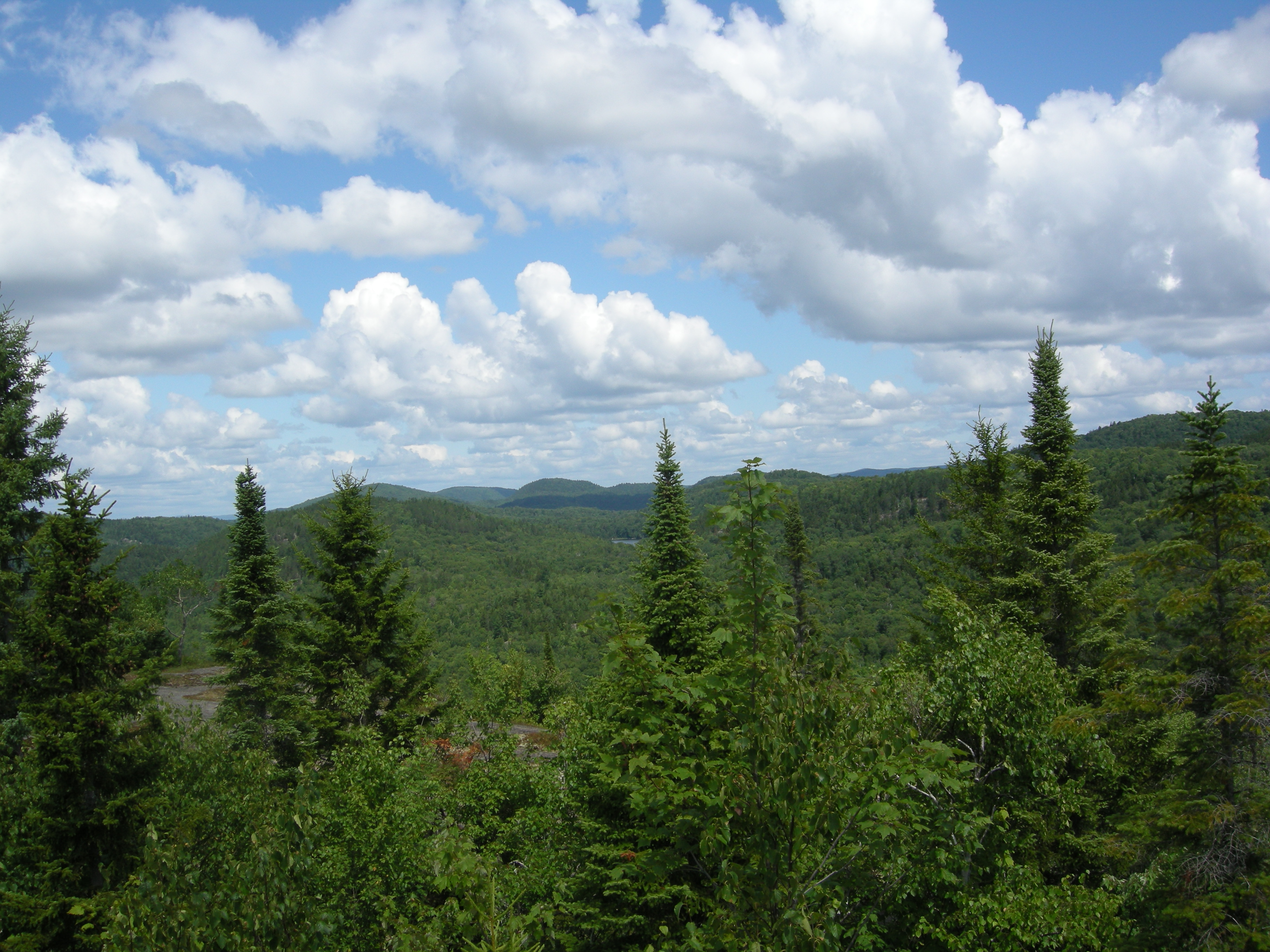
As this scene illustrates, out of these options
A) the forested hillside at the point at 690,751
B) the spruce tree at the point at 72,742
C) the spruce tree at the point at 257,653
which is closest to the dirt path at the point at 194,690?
the spruce tree at the point at 257,653

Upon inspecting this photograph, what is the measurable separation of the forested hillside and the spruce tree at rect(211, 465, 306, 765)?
11 cm

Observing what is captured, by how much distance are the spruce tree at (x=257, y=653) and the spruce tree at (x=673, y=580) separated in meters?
12.3

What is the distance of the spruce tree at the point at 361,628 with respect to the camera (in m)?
21.5

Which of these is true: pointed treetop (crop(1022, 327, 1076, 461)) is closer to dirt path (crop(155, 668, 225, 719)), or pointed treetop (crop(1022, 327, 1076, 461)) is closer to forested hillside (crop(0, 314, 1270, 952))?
forested hillside (crop(0, 314, 1270, 952))

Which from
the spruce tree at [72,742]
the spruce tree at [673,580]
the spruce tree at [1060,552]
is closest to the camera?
the spruce tree at [72,742]

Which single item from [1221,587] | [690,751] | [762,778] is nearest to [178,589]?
[690,751]

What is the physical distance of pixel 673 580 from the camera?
701 inches

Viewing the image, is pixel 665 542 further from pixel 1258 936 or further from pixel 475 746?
pixel 1258 936

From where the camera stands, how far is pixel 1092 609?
19.3m

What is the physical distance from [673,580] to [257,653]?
15.0 meters

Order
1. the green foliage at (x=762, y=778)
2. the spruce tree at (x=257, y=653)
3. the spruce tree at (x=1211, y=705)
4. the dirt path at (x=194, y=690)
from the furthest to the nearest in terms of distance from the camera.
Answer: the dirt path at (x=194, y=690), the spruce tree at (x=257, y=653), the spruce tree at (x=1211, y=705), the green foliage at (x=762, y=778)

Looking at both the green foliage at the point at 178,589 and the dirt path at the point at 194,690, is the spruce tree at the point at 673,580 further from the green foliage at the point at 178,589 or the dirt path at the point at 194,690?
the green foliage at the point at 178,589

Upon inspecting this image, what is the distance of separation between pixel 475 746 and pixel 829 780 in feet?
55.7

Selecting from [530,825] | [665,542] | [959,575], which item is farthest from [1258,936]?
[959,575]
